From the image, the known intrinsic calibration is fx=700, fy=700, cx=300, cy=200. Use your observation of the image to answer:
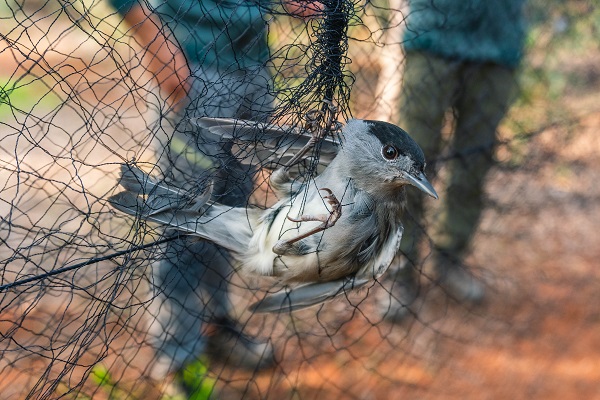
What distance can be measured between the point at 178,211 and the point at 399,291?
1825 millimetres

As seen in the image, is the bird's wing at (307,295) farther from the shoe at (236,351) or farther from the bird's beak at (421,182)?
the shoe at (236,351)

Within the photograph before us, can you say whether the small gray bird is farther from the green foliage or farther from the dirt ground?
the dirt ground

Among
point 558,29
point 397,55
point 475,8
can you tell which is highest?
point 558,29

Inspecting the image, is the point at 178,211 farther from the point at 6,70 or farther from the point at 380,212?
→ the point at 6,70

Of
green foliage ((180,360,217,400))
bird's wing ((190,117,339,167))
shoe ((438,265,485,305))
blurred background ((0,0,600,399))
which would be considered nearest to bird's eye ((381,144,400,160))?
bird's wing ((190,117,339,167))

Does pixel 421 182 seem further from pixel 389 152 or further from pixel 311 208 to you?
pixel 311 208

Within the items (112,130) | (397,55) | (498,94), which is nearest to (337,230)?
(397,55)

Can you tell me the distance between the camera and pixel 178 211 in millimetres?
1957

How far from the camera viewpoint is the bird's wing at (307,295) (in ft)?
7.20

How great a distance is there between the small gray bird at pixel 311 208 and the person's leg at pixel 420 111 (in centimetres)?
102

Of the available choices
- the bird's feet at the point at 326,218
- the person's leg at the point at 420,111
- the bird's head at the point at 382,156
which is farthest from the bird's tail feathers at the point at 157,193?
the person's leg at the point at 420,111

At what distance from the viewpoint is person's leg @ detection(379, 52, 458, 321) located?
3271 mm

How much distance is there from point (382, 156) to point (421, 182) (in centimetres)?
15

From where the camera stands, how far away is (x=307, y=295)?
88.4 inches
